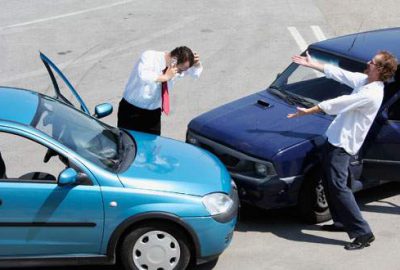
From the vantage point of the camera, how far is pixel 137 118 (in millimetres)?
8211

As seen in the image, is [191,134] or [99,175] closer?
[99,175]

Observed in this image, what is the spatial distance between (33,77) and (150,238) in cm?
722

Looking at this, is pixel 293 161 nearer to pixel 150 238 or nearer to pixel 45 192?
pixel 150 238

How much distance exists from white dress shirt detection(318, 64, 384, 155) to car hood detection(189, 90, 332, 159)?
1.43ft

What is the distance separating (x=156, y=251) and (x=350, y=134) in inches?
85.9

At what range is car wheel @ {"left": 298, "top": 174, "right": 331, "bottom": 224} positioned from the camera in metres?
7.45

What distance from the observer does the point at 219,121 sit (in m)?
8.02

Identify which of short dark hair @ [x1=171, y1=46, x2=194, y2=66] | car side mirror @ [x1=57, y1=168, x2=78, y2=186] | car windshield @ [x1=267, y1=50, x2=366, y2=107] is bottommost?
car side mirror @ [x1=57, y1=168, x2=78, y2=186]

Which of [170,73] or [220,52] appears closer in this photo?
[170,73]

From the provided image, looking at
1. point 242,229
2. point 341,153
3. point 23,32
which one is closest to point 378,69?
point 341,153

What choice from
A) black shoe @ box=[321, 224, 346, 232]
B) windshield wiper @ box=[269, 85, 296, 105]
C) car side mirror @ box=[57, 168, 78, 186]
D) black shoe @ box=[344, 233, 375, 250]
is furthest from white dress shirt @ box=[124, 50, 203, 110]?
black shoe @ box=[344, 233, 375, 250]

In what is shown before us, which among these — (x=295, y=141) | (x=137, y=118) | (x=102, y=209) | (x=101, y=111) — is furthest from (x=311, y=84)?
(x=102, y=209)

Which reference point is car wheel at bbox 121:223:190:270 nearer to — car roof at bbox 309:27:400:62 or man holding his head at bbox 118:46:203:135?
man holding his head at bbox 118:46:203:135

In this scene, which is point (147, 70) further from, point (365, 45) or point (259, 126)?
point (365, 45)
